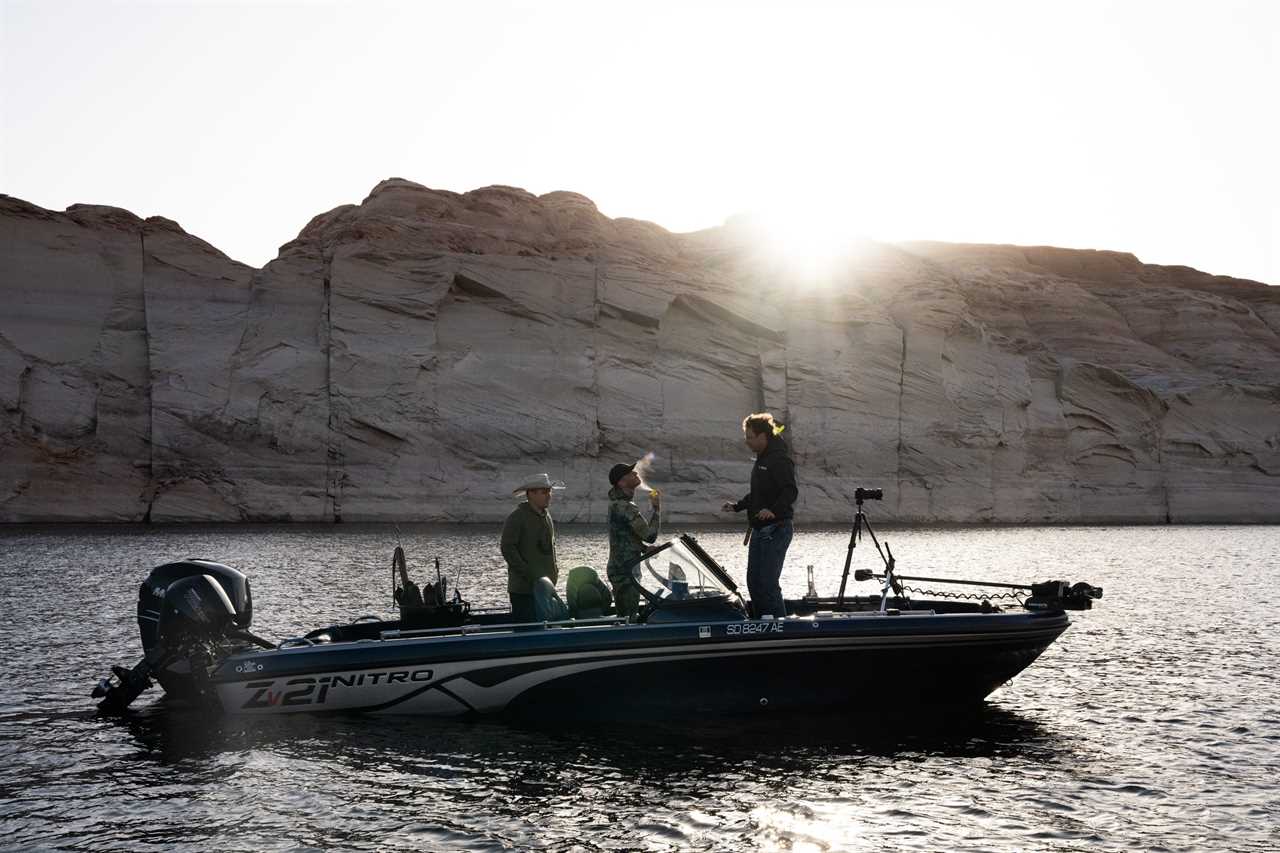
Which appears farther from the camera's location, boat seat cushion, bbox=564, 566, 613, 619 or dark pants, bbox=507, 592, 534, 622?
boat seat cushion, bbox=564, 566, 613, 619

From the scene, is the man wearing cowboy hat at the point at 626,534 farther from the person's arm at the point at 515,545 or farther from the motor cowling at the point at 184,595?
the motor cowling at the point at 184,595

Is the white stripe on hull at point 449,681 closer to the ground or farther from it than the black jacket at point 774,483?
closer to the ground

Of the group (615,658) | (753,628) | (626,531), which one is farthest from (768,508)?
(615,658)

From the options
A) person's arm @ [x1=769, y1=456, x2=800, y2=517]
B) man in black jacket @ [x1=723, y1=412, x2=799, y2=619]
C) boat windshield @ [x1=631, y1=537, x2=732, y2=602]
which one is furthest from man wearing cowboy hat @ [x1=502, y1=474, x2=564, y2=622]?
person's arm @ [x1=769, y1=456, x2=800, y2=517]

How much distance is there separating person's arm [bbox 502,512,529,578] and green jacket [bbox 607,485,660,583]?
2.58 feet

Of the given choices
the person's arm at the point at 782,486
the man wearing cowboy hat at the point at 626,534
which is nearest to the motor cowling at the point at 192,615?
the man wearing cowboy hat at the point at 626,534

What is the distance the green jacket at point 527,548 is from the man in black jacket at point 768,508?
178 centimetres

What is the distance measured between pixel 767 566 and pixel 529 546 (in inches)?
84.0

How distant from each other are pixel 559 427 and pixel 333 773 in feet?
119

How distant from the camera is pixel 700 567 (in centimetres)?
973

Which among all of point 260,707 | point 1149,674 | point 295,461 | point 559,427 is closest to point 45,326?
point 295,461

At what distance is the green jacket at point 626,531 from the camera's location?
9703 mm

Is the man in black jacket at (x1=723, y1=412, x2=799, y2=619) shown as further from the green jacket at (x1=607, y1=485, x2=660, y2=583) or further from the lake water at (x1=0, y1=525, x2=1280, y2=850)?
the lake water at (x1=0, y1=525, x2=1280, y2=850)

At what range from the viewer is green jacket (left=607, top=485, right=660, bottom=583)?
9.70 m
